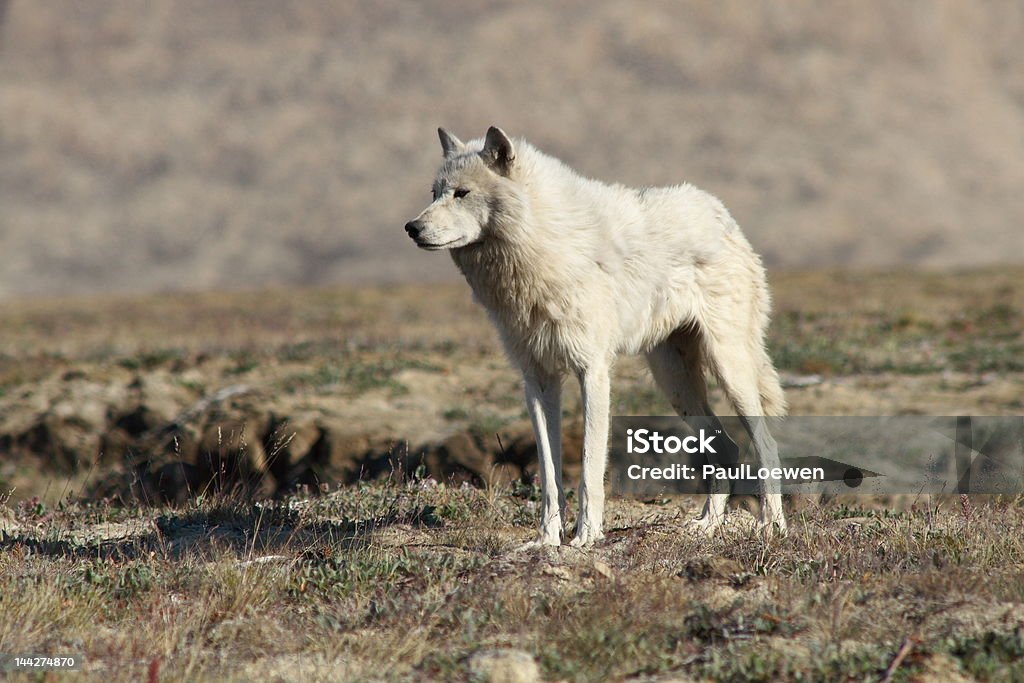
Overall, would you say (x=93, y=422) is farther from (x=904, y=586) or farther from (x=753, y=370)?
(x=904, y=586)

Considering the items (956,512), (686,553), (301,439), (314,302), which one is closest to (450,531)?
(686,553)

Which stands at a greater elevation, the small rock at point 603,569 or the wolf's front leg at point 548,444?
the wolf's front leg at point 548,444

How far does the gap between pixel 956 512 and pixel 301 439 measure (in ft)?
22.7

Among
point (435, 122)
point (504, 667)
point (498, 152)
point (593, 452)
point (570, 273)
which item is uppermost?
point (435, 122)

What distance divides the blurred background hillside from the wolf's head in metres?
63.8

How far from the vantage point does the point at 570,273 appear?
6.06 metres

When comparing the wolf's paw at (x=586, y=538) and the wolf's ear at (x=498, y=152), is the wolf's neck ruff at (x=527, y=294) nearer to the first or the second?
the wolf's ear at (x=498, y=152)

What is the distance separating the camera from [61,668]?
4426 mm

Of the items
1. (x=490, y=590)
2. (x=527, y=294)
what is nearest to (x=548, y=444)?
(x=527, y=294)

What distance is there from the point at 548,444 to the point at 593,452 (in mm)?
269

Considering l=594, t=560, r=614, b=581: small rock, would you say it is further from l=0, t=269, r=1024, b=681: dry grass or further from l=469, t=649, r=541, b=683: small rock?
l=469, t=649, r=541, b=683: small rock

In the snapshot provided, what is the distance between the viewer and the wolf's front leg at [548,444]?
607cm

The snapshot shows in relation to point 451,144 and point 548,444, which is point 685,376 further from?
point 451,144

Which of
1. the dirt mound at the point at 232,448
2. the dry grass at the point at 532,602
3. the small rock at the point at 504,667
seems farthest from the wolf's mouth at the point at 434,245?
the dirt mound at the point at 232,448
